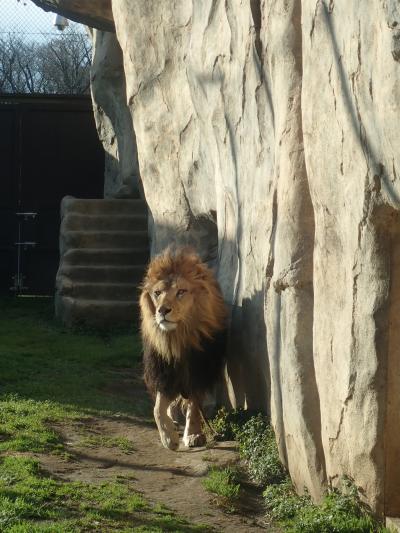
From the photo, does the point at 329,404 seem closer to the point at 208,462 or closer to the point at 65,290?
→ the point at 208,462

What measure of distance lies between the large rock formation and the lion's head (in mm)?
272

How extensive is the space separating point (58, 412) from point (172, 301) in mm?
1373

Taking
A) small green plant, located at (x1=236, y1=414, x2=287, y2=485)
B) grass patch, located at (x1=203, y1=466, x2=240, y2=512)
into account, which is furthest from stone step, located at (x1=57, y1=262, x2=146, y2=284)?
grass patch, located at (x1=203, y1=466, x2=240, y2=512)

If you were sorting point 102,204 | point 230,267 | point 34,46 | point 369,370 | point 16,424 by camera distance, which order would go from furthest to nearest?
point 34,46, point 102,204, point 230,267, point 16,424, point 369,370

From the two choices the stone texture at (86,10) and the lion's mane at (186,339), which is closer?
the lion's mane at (186,339)

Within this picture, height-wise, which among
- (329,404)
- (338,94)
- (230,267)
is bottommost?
(329,404)

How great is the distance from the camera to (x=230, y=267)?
7.41 m

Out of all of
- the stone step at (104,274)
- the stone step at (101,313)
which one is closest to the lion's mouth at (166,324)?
the stone step at (101,313)

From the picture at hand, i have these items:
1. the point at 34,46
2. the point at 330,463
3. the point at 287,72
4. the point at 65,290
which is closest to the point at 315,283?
the point at 330,463

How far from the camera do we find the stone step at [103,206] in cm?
1219

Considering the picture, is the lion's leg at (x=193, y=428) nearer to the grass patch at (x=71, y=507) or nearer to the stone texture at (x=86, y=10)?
the grass patch at (x=71, y=507)

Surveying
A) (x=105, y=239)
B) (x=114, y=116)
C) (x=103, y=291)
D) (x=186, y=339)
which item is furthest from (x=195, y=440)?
(x=114, y=116)

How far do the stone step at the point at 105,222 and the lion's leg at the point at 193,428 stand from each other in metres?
5.49

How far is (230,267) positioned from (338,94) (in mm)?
2974
